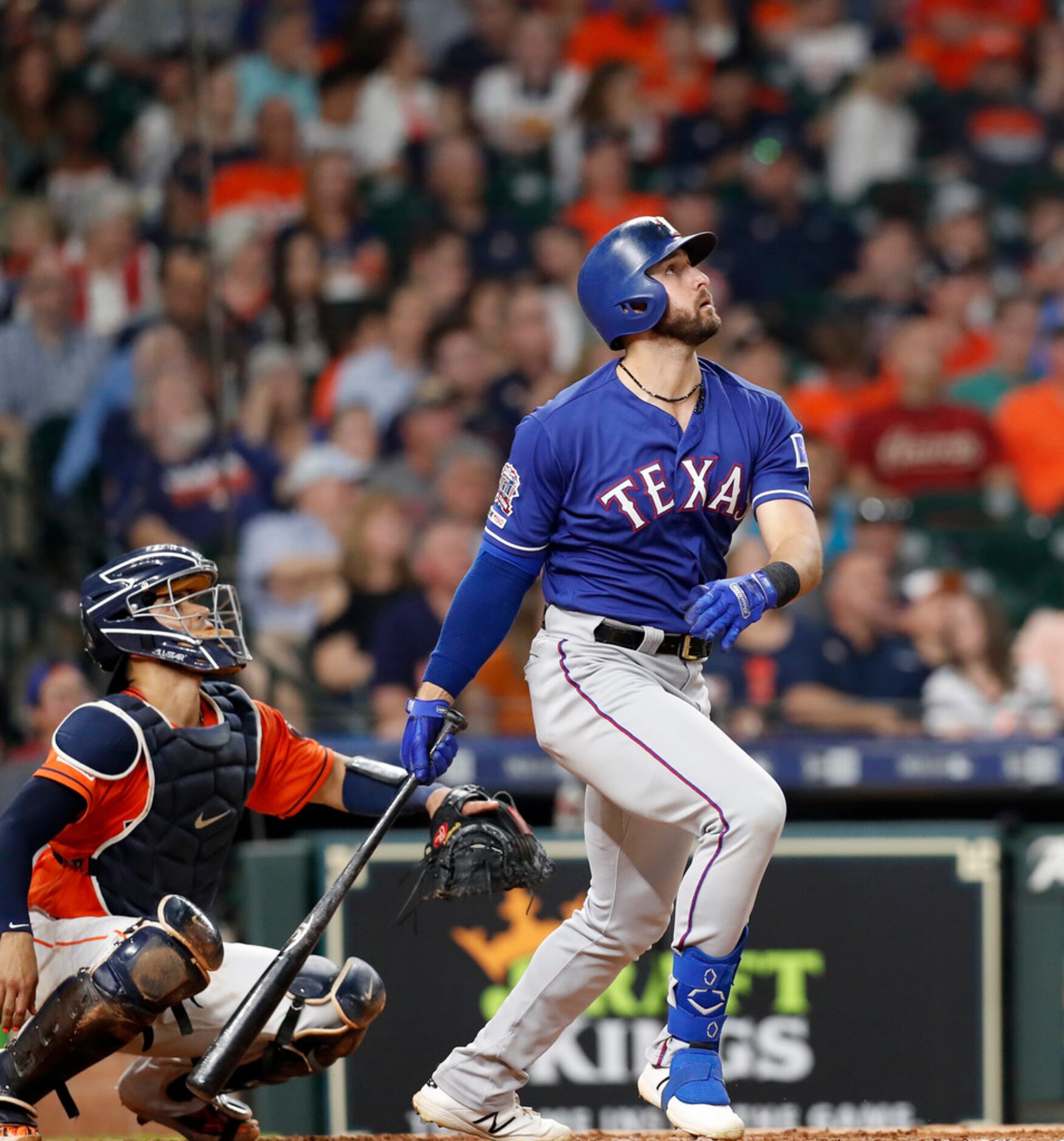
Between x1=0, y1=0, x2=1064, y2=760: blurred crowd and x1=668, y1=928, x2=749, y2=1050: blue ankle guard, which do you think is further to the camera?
x1=0, y1=0, x2=1064, y2=760: blurred crowd

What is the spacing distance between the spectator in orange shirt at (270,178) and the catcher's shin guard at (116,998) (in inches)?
225

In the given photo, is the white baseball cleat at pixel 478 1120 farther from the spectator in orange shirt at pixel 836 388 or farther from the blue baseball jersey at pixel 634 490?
the spectator in orange shirt at pixel 836 388

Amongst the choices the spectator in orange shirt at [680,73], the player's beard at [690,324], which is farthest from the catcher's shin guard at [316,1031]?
the spectator in orange shirt at [680,73]

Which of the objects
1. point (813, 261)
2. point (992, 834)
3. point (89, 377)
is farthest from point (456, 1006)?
point (813, 261)

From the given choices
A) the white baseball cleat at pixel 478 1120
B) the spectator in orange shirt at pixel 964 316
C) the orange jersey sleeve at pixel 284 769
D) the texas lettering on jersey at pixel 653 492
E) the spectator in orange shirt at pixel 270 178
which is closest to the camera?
the texas lettering on jersey at pixel 653 492

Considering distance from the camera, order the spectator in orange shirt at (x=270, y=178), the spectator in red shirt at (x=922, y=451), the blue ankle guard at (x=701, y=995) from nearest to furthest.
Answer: the blue ankle guard at (x=701, y=995)
the spectator in red shirt at (x=922, y=451)
the spectator in orange shirt at (x=270, y=178)

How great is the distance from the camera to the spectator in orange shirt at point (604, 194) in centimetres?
884

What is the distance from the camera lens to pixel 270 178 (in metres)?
8.77

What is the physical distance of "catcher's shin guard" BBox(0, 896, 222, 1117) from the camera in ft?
10.8

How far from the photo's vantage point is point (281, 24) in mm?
9141

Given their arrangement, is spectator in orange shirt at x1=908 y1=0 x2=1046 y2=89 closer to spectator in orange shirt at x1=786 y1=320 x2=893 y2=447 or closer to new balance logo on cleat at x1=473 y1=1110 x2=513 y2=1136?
spectator in orange shirt at x1=786 y1=320 x2=893 y2=447

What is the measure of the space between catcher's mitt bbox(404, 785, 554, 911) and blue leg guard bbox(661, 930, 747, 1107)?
43cm

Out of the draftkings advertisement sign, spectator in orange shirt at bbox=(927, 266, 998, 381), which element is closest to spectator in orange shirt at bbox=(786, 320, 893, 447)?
spectator in orange shirt at bbox=(927, 266, 998, 381)

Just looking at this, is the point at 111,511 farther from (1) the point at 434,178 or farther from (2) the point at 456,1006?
(1) the point at 434,178
